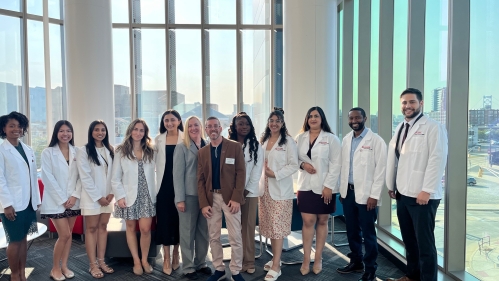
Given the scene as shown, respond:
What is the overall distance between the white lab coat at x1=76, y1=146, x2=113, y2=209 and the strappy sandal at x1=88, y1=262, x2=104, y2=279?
2.12ft

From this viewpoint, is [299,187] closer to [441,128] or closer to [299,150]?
[299,150]

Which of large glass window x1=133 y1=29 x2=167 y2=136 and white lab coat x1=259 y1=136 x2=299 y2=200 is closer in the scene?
white lab coat x1=259 y1=136 x2=299 y2=200

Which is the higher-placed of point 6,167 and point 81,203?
point 6,167

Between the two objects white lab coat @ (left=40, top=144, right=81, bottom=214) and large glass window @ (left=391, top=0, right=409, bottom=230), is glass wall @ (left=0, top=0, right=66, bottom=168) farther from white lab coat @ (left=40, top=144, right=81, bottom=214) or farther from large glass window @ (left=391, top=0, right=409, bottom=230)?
large glass window @ (left=391, top=0, right=409, bottom=230)

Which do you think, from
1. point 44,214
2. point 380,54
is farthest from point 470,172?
point 44,214

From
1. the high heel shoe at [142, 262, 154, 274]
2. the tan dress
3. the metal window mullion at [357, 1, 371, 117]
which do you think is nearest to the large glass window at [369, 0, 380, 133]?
the metal window mullion at [357, 1, 371, 117]

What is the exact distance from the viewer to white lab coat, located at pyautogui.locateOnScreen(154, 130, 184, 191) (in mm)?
3455

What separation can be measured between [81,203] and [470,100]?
366cm

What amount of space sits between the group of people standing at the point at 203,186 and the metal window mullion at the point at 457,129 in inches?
17.1

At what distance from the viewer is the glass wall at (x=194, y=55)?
712 cm

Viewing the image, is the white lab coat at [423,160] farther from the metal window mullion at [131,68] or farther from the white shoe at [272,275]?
the metal window mullion at [131,68]

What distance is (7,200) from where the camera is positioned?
289 cm

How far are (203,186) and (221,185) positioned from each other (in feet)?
0.57

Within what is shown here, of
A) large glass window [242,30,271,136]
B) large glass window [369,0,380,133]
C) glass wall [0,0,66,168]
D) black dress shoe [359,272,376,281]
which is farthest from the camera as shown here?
large glass window [242,30,271,136]
